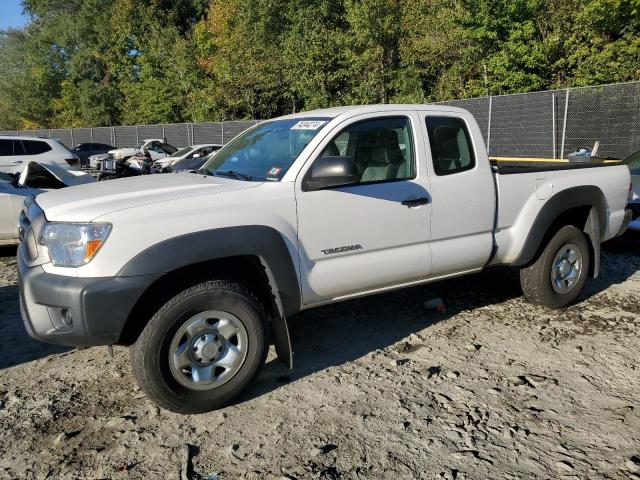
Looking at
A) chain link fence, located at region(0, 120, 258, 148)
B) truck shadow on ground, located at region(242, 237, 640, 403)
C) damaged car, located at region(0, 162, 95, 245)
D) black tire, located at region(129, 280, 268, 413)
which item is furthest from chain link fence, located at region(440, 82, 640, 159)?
chain link fence, located at region(0, 120, 258, 148)

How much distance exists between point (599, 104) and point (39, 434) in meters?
12.9

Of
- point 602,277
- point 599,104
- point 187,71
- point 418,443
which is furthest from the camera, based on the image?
point 187,71

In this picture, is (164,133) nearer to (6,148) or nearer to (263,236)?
(6,148)

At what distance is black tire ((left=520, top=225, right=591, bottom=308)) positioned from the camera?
5.08 meters

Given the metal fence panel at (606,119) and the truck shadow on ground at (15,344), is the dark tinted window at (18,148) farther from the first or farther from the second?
the metal fence panel at (606,119)

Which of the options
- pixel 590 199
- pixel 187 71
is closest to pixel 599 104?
pixel 590 199

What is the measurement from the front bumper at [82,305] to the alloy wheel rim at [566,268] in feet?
12.1

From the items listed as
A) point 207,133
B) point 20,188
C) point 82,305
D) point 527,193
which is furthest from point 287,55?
point 82,305

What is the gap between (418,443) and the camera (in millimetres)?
3152

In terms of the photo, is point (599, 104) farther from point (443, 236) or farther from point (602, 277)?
point (443, 236)

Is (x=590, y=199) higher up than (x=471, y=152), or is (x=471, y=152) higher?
(x=471, y=152)

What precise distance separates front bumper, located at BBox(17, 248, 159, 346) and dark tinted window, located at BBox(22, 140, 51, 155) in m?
12.3

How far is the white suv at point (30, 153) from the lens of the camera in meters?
13.6

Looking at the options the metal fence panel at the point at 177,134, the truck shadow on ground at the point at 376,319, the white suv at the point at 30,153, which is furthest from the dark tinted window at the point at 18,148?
the metal fence panel at the point at 177,134
